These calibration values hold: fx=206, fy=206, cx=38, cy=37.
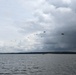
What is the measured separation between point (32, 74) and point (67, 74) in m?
15.0

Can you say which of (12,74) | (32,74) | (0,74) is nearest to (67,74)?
(32,74)

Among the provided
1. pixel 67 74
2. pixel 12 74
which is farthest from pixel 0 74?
pixel 67 74

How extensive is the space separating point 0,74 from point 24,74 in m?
10.7

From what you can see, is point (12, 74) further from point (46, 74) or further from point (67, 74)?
point (67, 74)

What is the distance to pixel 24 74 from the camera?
89688mm

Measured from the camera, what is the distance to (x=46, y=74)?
87688 millimetres

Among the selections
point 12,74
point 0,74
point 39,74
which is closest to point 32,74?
point 39,74

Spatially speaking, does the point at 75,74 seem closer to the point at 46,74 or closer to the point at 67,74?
the point at 67,74

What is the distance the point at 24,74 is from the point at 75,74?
21857 millimetres

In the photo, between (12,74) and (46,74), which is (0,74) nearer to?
(12,74)

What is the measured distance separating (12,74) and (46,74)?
1485 cm

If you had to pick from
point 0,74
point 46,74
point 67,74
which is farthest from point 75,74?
point 0,74

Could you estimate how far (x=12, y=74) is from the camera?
294ft

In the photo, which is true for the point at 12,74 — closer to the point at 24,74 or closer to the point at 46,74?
the point at 24,74
